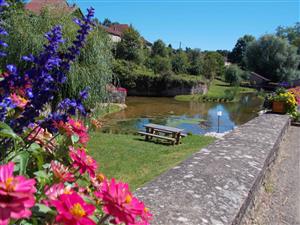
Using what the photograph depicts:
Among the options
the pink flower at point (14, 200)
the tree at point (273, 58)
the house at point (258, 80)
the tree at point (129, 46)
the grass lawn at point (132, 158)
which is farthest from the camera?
the house at point (258, 80)

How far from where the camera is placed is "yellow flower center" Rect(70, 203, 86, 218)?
70cm

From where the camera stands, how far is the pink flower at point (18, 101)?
1163mm

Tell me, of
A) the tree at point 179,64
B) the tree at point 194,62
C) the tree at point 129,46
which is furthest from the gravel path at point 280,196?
the tree at point 194,62

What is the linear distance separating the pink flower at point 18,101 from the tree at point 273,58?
5043cm

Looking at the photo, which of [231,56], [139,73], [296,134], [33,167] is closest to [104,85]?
[296,134]

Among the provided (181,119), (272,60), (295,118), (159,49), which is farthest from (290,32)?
(295,118)

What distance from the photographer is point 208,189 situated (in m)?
2.22

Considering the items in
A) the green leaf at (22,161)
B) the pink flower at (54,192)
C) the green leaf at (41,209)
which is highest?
the green leaf at (22,161)

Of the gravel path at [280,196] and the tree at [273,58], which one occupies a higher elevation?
the tree at [273,58]

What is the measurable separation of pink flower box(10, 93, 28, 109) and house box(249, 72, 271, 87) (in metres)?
51.2

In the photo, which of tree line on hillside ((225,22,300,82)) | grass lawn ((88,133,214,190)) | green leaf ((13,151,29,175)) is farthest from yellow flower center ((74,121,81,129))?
tree line on hillside ((225,22,300,82))

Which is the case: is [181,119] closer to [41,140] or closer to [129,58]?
[129,58]

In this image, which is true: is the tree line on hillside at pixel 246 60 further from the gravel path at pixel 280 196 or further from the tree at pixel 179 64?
the gravel path at pixel 280 196

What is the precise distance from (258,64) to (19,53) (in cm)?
4886
